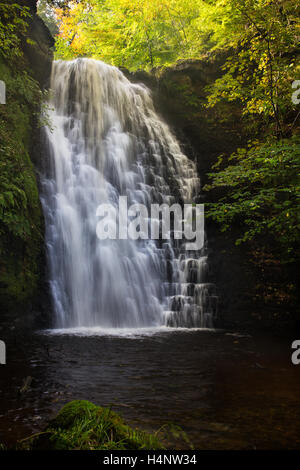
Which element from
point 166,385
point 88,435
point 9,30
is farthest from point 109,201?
point 88,435

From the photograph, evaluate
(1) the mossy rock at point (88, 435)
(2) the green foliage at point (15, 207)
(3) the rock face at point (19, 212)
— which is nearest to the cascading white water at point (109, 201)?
(3) the rock face at point (19, 212)

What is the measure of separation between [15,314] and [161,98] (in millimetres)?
10422

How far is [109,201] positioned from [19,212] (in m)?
2.85

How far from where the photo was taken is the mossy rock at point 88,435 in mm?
2072

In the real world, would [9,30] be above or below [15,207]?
above

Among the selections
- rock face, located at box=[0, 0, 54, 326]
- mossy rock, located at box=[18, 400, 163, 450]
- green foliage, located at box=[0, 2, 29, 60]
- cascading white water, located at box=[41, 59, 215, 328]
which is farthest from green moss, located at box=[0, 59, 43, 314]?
mossy rock, located at box=[18, 400, 163, 450]

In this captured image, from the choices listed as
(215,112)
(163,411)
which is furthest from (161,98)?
(163,411)

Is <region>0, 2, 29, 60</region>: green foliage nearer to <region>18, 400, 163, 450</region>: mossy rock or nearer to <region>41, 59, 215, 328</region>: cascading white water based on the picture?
<region>41, 59, 215, 328</region>: cascading white water

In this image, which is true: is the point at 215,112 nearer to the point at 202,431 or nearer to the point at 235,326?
A: the point at 235,326

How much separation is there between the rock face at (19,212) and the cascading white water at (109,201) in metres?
0.48

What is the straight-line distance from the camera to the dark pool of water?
2.71 m

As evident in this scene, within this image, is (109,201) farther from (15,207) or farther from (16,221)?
(16,221)

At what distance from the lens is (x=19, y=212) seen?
695cm

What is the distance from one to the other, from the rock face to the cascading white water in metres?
0.48
